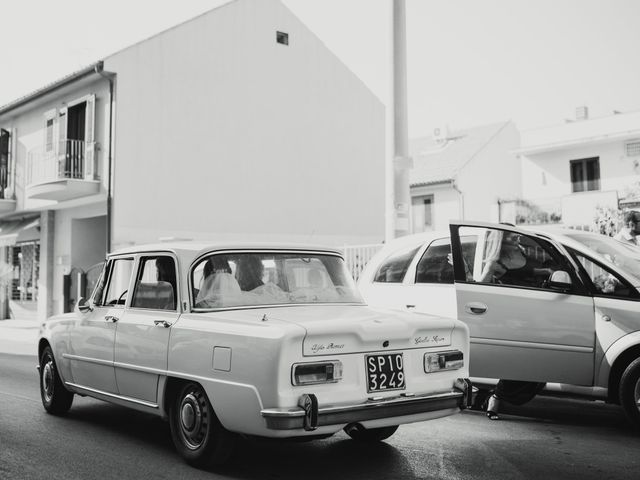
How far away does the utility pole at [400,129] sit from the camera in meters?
12.1

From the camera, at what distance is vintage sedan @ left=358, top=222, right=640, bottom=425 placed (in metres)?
6.50

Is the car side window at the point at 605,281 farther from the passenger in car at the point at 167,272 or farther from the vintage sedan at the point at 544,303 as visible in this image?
the passenger in car at the point at 167,272

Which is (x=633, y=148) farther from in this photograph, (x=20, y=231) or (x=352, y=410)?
(x=352, y=410)

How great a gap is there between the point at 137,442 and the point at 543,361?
371 centimetres

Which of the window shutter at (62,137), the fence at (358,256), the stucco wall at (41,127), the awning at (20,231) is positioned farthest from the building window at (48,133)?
the fence at (358,256)

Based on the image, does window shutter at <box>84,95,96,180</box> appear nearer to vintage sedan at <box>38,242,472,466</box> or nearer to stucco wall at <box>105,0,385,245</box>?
stucco wall at <box>105,0,385,245</box>

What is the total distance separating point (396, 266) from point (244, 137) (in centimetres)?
1664

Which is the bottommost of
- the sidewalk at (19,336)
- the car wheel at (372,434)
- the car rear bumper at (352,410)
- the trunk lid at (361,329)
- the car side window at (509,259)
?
the sidewalk at (19,336)

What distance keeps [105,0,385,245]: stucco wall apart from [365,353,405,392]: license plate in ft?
56.0

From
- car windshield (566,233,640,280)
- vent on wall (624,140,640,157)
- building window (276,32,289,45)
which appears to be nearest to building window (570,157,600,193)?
vent on wall (624,140,640,157)

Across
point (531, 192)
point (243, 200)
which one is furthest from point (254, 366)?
point (531, 192)

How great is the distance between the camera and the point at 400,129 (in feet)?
40.3

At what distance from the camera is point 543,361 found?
6.72 metres

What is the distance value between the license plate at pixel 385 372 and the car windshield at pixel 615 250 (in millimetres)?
2901
